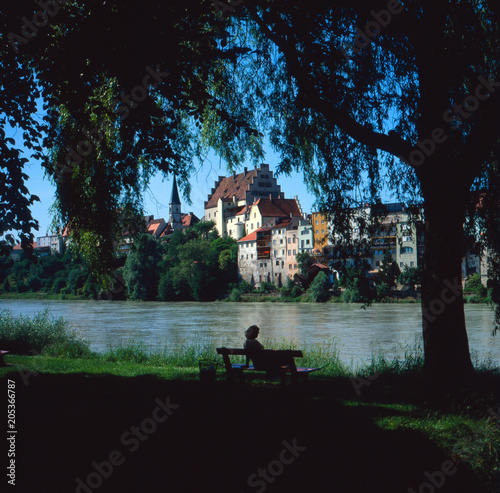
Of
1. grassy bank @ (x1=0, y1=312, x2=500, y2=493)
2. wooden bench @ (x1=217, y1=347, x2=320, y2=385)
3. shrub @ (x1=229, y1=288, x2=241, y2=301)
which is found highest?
wooden bench @ (x1=217, y1=347, x2=320, y2=385)

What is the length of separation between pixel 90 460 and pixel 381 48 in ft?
20.2

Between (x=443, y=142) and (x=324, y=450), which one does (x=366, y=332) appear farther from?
(x=324, y=450)

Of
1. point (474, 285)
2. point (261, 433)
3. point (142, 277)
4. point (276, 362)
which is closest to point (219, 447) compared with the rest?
point (261, 433)

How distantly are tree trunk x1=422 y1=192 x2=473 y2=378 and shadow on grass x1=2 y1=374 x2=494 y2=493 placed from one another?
1243 millimetres

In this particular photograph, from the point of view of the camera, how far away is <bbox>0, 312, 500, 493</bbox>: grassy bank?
383 cm

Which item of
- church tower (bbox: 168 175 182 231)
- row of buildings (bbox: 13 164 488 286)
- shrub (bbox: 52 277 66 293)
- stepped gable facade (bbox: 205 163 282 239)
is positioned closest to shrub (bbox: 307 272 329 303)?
row of buildings (bbox: 13 164 488 286)

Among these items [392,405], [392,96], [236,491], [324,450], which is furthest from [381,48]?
[236,491]

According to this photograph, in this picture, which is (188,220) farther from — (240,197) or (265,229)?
(265,229)

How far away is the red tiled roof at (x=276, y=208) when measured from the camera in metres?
88.1

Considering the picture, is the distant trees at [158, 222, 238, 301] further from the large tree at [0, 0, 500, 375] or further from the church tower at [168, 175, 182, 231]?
the large tree at [0, 0, 500, 375]

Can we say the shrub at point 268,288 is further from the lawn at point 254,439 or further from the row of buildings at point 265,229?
the lawn at point 254,439

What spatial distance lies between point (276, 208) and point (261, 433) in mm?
85143

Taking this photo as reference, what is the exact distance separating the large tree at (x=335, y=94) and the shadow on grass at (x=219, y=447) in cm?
229

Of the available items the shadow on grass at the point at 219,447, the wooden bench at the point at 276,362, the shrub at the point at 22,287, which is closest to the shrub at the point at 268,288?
the shrub at the point at 22,287
